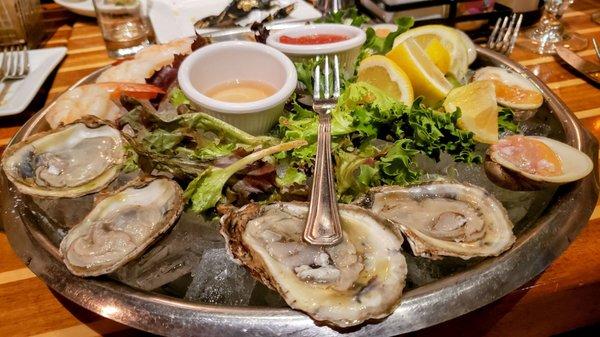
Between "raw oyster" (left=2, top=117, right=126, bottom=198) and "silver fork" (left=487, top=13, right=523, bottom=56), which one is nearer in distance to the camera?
"raw oyster" (left=2, top=117, right=126, bottom=198)

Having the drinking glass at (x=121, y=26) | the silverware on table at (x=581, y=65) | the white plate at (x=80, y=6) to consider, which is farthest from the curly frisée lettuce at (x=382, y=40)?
the white plate at (x=80, y=6)

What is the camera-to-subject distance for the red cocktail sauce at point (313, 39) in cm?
179

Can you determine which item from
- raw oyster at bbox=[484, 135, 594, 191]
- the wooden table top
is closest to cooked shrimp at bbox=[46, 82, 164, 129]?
the wooden table top

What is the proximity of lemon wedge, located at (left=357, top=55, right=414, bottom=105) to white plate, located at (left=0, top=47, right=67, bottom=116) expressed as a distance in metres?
1.34

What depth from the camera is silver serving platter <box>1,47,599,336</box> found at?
3.07 ft

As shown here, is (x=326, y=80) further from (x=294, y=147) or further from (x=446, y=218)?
(x=446, y=218)

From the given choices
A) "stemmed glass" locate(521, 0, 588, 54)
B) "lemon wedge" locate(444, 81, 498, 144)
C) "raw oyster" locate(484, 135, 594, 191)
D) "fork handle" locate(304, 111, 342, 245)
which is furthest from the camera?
"stemmed glass" locate(521, 0, 588, 54)

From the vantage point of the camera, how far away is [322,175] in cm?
115

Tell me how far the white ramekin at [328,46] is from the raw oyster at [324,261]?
2.47 ft

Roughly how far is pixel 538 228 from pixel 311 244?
54 centimetres

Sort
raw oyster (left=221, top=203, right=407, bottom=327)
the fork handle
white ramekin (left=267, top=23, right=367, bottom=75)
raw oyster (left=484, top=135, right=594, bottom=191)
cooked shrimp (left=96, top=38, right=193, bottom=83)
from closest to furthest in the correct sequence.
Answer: raw oyster (left=221, top=203, right=407, bottom=327), the fork handle, raw oyster (left=484, top=135, right=594, bottom=191), white ramekin (left=267, top=23, right=367, bottom=75), cooked shrimp (left=96, top=38, right=193, bottom=83)

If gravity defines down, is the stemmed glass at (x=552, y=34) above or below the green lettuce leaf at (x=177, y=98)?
below

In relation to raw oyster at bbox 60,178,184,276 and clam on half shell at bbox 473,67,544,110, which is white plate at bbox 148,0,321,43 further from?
raw oyster at bbox 60,178,184,276

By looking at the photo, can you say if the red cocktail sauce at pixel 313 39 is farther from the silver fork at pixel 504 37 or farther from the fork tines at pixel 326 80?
the silver fork at pixel 504 37
